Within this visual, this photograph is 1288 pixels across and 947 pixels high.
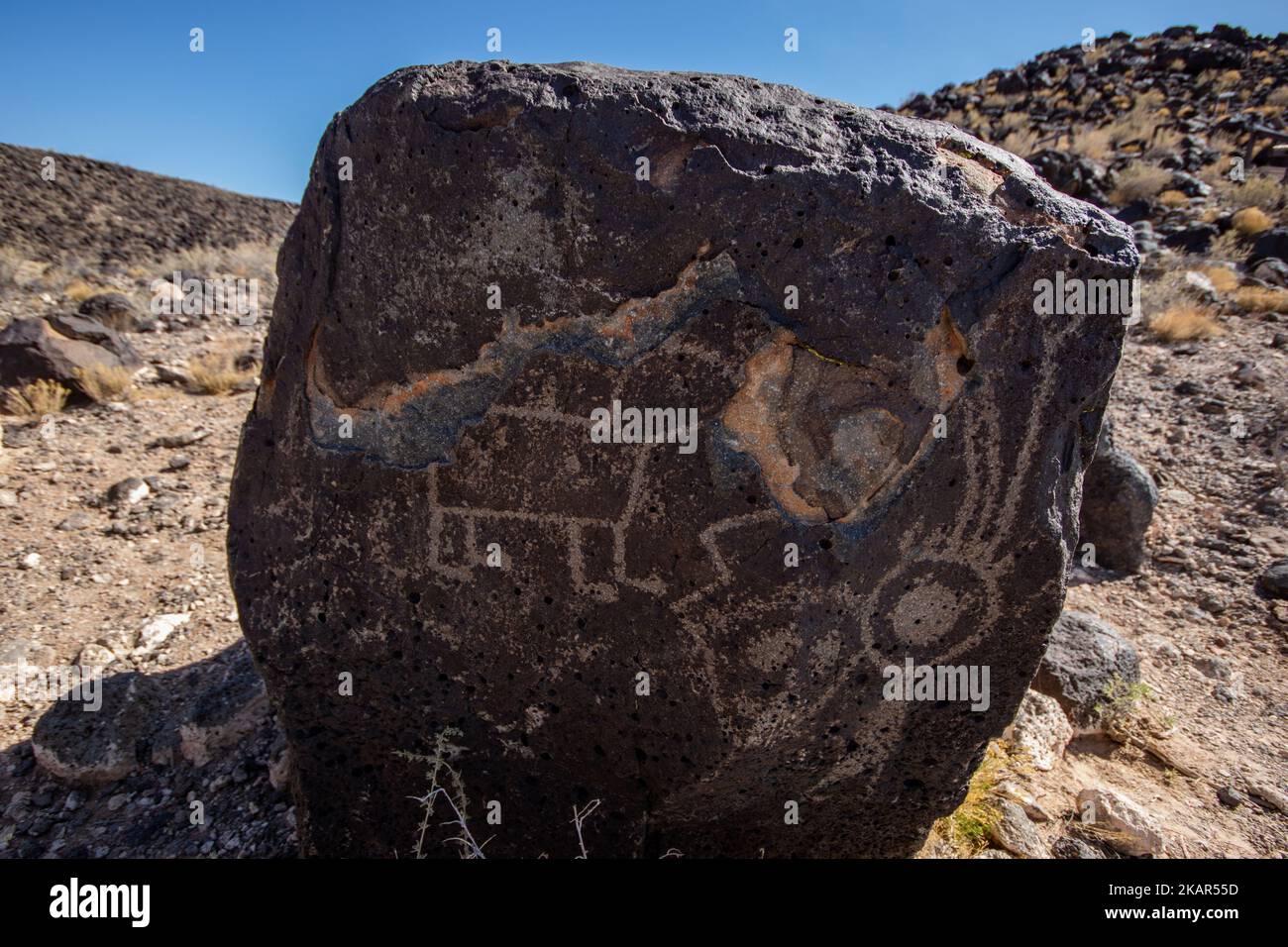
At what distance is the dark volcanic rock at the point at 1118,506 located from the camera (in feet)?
13.1

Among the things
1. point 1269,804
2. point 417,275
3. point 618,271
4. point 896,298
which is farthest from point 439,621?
point 1269,804

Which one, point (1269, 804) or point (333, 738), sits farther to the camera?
point (1269, 804)

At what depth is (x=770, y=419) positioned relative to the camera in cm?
173

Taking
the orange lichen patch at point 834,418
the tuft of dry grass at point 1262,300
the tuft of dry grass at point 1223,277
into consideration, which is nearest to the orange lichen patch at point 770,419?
the orange lichen patch at point 834,418

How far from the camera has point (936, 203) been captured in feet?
5.41

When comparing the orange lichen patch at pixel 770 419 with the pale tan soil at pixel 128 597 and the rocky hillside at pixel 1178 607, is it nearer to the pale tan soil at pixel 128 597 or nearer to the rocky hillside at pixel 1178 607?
the rocky hillside at pixel 1178 607

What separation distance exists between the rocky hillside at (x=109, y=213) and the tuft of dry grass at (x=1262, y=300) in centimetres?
1508

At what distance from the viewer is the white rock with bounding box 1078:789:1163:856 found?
7.72ft

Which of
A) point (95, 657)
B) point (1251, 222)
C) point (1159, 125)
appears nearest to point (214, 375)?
point (95, 657)

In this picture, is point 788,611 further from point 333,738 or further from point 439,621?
point 333,738

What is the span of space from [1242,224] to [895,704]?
30.3ft

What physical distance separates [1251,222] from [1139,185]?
1842 millimetres

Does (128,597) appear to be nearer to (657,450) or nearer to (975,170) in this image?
(657,450)

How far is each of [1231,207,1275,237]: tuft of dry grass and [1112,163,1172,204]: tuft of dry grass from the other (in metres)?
1.50
